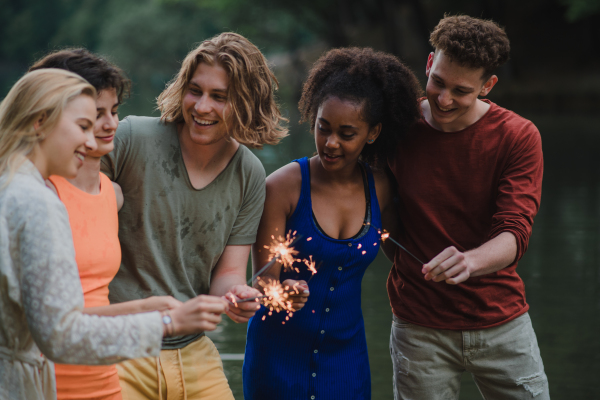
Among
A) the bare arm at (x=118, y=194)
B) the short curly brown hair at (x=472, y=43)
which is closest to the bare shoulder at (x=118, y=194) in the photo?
the bare arm at (x=118, y=194)

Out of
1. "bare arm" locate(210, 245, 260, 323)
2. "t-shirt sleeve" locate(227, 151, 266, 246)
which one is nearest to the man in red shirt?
"t-shirt sleeve" locate(227, 151, 266, 246)

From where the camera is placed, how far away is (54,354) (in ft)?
5.74

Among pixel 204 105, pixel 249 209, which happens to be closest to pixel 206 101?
pixel 204 105

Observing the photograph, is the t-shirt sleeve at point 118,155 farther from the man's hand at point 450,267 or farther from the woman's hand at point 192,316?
the man's hand at point 450,267

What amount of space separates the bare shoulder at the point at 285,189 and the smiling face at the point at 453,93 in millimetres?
713

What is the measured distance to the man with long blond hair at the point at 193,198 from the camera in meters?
2.60

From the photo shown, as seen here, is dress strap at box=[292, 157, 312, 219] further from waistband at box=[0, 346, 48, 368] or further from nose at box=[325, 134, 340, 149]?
waistband at box=[0, 346, 48, 368]

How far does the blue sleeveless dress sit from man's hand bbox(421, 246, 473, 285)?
398mm

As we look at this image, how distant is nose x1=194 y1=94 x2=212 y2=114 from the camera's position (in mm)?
2613

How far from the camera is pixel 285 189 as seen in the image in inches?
115

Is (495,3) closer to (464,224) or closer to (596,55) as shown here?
(596,55)

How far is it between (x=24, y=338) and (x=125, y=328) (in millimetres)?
304

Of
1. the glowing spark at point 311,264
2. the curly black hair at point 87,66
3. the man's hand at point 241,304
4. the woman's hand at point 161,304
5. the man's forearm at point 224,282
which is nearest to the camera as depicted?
the woman's hand at point 161,304

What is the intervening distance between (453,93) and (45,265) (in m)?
1.96
